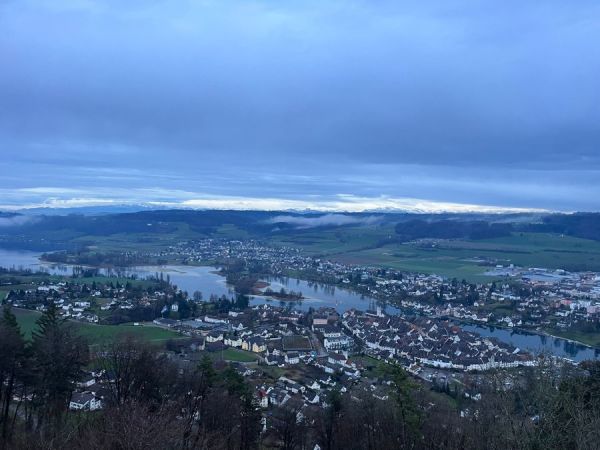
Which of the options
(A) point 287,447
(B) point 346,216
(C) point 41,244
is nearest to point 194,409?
(A) point 287,447

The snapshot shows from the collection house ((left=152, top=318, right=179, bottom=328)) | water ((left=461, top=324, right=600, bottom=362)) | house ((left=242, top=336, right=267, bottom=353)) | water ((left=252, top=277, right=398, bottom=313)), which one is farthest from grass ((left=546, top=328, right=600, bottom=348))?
house ((left=152, top=318, right=179, bottom=328))

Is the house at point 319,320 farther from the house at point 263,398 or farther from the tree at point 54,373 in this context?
the tree at point 54,373

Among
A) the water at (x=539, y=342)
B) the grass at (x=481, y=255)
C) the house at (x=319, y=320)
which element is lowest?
the water at (x=539, y=342)

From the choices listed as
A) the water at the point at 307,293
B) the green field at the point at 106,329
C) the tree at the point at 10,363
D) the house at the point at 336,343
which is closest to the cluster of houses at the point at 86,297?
the green field at the point at 106,329

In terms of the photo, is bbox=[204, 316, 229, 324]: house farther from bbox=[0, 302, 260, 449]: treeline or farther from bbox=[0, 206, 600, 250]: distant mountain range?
bbox=[0, 206, 600, 250]: distant mountain range

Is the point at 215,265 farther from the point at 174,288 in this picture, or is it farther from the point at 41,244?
the point at 41,244

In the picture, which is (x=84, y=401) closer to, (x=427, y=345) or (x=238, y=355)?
(x=238, y=355)
